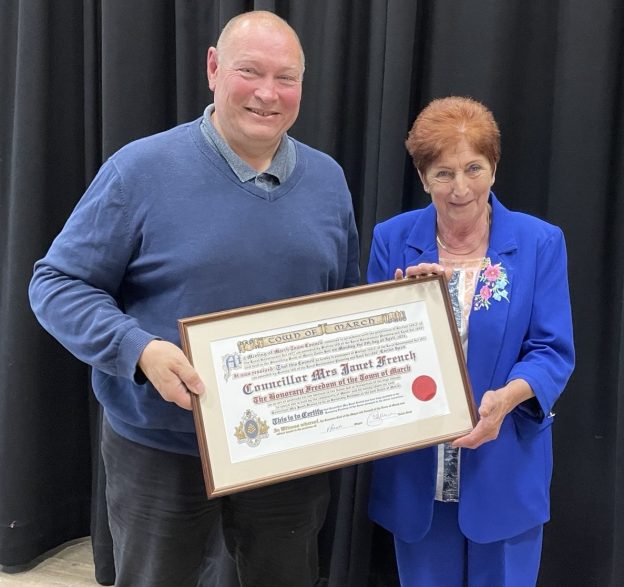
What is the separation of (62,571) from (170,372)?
5.07ft

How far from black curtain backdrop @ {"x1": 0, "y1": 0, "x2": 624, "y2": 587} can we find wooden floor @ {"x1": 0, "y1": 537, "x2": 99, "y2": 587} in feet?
0.19

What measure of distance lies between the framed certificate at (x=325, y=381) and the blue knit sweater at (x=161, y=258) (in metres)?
0.09

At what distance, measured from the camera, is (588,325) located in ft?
6.11

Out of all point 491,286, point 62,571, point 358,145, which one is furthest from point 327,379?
point 62,571

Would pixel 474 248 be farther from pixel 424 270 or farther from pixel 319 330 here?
pixel 319 330

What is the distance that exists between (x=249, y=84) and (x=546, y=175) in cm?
98

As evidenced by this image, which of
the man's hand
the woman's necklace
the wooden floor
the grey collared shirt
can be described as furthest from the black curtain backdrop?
the man's hand

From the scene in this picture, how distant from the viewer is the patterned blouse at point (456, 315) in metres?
1.38

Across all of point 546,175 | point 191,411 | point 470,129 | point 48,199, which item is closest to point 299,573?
point 191,411

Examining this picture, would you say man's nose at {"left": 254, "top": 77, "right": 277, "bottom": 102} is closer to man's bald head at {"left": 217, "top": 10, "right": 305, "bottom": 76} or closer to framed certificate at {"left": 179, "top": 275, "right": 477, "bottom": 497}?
man's bald head at {"left": 217, "top": 10, "right": 305, "bottom": 76}

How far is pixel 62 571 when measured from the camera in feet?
7.61

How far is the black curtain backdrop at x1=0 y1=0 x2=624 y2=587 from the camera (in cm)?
180

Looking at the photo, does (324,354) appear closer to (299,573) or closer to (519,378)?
(519,378)

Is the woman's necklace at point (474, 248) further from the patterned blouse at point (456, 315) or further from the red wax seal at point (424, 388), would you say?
the red wax seal at point (424, 388)
